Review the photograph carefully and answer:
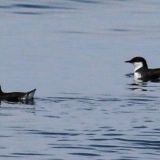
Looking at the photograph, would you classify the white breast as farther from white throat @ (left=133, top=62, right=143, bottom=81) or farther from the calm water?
the calm water

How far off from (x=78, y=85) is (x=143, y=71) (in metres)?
5.00

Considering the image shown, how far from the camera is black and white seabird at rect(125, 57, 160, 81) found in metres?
30.4

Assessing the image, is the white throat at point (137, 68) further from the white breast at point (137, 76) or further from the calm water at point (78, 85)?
the calm water at point (78, 85)

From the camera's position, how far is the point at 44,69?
29344 millimetres

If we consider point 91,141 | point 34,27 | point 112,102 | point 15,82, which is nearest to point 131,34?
point 34,27

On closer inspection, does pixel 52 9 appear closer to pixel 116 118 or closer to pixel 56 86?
pixel 56 86

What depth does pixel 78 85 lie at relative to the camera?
26438 mm

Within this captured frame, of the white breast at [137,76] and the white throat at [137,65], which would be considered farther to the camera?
the white throat at [137,65]

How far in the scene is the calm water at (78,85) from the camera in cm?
1888

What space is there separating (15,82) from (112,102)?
159 inches

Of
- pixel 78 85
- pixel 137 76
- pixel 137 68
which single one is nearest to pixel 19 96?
pixel 78 85

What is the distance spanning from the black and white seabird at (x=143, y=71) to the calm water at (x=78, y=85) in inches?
12.0

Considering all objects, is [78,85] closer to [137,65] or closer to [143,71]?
[143,71]

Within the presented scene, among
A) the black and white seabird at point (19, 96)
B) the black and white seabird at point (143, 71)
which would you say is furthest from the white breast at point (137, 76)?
the black and white seabird at point (19, 96)
